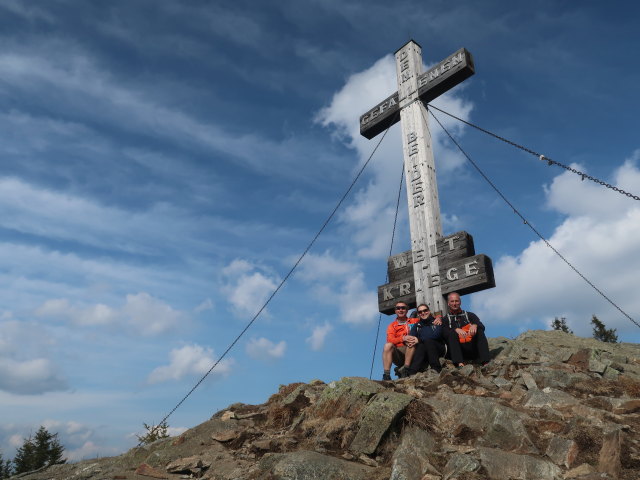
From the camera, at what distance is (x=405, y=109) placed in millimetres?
12336

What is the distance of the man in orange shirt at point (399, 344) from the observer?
376 inches

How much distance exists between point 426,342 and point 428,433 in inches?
141

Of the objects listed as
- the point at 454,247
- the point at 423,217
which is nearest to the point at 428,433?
the point at 454,247

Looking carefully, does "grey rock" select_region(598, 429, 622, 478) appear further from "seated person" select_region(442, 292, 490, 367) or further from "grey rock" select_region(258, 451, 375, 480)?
"seated person" select_region(442, 292, 490, 367)

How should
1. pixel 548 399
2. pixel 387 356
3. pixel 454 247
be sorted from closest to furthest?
pixel 548 399 → pixel 387 356 → pixel 454 247

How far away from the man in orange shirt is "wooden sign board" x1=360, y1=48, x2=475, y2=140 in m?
5.24

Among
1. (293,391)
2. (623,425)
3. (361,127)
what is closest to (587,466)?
(623,425)

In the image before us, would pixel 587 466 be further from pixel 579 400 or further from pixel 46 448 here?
pixel 46 448

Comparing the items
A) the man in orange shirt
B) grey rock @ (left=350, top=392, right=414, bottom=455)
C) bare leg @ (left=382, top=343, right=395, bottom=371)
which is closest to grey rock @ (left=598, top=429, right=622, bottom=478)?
grey rock @ (left=350, top=392, right=414, bottom=455)

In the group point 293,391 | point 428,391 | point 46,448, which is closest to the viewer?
point 428,391

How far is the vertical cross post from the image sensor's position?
35.1 ft

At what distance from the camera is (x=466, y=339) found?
925 centimetres

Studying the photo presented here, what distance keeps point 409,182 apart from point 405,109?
2.12m

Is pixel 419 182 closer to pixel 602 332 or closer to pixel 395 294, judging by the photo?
pixel 395 294
